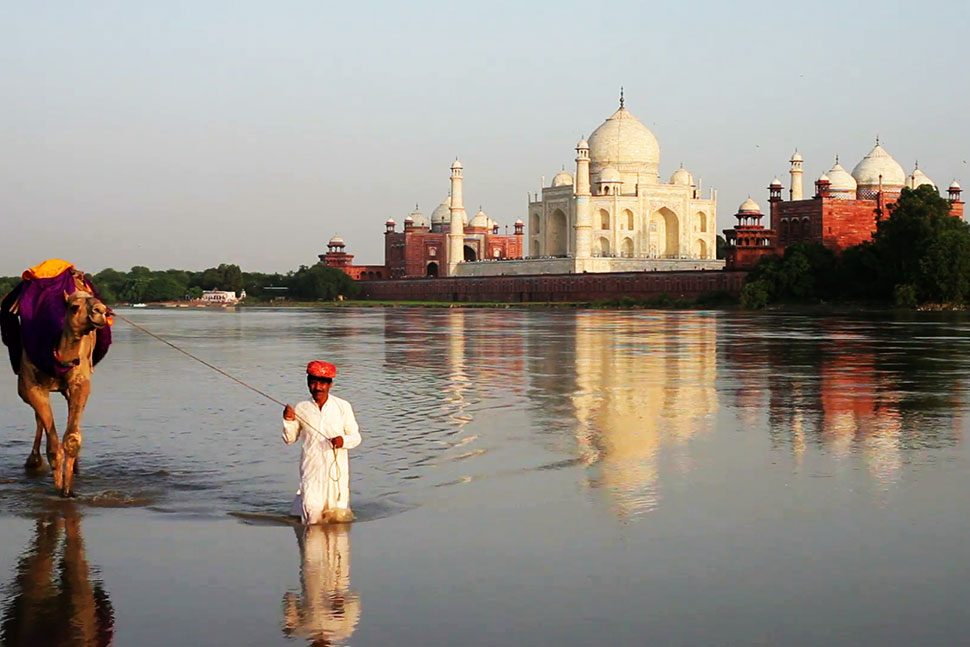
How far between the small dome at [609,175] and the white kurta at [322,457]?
70468 millimetres

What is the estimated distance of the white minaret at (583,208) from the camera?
7394 centimetres

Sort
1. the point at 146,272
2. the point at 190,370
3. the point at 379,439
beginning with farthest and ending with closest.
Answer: the point at 146,272 < the point at 190,370 < the point at 379,439

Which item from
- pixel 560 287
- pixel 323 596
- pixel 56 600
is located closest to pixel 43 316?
pixel 56 600

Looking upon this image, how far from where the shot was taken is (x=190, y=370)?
1819cm

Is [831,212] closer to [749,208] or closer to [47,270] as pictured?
[749,208]

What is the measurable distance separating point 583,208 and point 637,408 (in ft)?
206

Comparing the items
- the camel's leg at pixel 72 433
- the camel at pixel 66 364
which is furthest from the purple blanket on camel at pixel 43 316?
the camel's leg at pixel 72 433

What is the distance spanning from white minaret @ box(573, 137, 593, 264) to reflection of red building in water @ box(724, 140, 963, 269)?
39.3 ft

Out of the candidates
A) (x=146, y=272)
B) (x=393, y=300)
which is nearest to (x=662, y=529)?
(x=393, y=300)

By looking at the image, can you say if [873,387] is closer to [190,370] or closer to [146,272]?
[190,370]

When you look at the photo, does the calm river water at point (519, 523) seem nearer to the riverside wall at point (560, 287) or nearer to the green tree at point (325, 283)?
the riverside wall at point (560, 287)

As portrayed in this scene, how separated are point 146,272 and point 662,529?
362 feet

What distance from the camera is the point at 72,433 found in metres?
7.26

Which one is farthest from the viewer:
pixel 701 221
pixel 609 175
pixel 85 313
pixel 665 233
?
pixel 701 221
